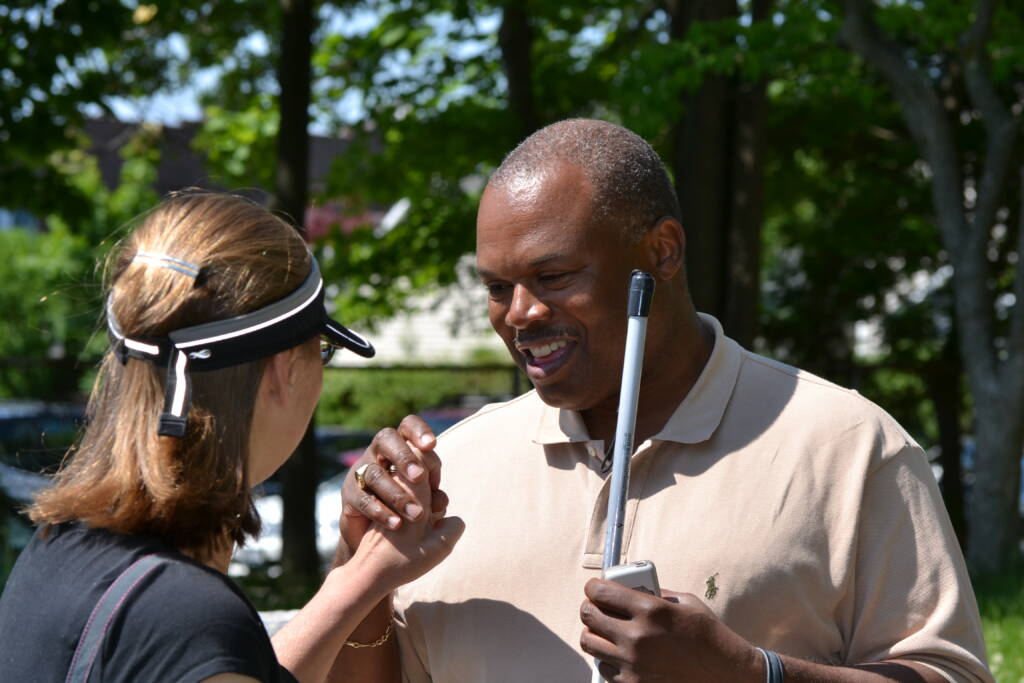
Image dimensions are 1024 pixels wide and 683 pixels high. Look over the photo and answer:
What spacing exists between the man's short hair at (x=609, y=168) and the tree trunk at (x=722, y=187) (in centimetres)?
593

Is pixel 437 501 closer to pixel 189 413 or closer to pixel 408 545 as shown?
pixel 408 545

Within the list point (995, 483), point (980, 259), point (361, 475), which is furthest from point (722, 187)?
point (361, 475)

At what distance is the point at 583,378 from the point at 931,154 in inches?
260

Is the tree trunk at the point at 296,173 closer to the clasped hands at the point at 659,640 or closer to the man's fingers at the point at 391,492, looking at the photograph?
the man's fingers at the point at 391,492

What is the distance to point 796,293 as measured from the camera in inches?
476

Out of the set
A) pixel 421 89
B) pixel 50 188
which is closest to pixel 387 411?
pixel 421 89

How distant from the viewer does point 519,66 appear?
35.4 feet

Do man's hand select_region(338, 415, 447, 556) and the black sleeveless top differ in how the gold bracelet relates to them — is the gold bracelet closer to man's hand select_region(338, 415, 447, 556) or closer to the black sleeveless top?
man's hand select_region(338, 415, 447, 556)

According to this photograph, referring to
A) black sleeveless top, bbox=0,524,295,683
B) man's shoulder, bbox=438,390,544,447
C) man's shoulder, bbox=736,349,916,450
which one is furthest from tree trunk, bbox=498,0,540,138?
black sleeveless top, bbox=0,524,295,683

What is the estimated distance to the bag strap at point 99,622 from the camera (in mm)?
1704

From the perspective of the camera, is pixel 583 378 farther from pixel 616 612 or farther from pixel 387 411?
pixel 387 411

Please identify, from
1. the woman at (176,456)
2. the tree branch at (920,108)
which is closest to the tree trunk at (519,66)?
the tree branch at (920,108)

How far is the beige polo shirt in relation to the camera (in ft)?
7.54

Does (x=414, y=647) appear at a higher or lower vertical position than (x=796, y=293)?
lower
